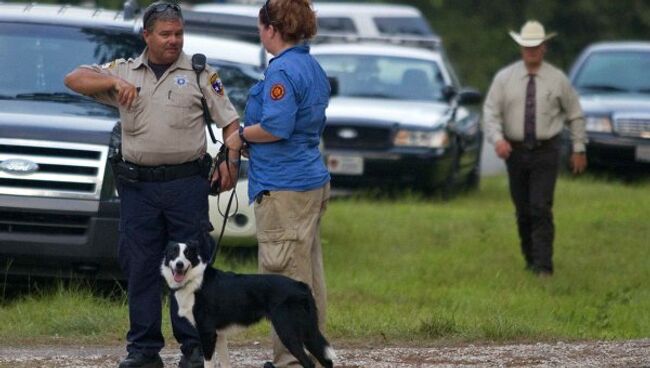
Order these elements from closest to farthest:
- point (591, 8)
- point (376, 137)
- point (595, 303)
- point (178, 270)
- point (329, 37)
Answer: point (178, 270)
point (595, 303)
point (376, 137)
point (329, 37)
point (591, 8)

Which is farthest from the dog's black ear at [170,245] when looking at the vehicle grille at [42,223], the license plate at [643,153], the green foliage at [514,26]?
the green foliage at [514,26]

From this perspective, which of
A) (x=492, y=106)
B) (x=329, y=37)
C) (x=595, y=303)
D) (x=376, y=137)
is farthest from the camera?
(x=329, y=37)

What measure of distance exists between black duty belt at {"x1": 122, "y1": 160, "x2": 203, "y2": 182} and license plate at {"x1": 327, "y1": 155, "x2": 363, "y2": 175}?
823 cm

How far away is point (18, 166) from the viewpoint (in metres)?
9.75

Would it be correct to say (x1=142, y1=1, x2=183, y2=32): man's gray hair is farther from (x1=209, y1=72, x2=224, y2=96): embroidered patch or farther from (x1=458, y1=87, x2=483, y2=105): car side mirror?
(x1=458, y1=87, x2=483, y2=105): car side mirror

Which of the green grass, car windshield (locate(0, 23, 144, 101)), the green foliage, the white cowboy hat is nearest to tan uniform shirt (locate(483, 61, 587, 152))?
the white cowboy hat

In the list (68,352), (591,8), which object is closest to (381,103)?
(68,352)

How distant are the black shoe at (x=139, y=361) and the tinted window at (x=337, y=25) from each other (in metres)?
19.8

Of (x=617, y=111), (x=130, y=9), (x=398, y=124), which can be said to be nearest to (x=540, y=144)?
(x=130, y=9)

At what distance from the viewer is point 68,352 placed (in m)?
8.55

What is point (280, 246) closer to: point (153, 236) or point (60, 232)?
point (153, 236)

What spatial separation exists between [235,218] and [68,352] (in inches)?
113

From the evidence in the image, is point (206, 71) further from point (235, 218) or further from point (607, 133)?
point (607, 133)

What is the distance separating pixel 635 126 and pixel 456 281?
669cm
